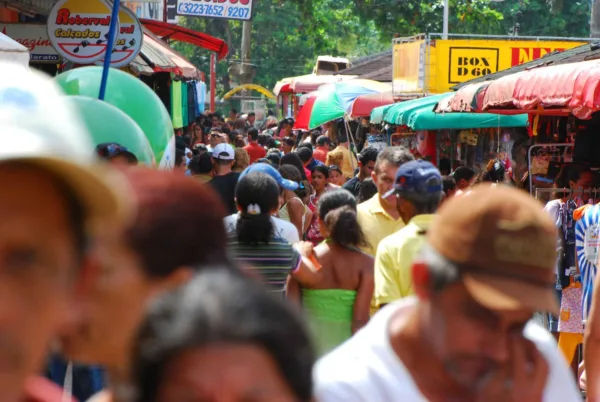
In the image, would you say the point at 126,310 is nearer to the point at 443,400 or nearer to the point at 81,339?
the point at 81,339

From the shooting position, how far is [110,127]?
4734 mm

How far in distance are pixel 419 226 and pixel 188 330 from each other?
3858mm

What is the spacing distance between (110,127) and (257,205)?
4.72 feet

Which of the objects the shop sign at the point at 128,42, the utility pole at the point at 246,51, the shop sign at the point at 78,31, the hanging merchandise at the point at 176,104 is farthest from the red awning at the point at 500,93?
the utility pole at the point at 246,51

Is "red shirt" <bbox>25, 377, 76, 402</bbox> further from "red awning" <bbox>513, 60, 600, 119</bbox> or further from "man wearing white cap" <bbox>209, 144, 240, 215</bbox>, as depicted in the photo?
"man wearing white cap" <bbox>209, 144, 240, 215</bbox>

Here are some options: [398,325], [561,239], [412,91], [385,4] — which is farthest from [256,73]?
[398,325]

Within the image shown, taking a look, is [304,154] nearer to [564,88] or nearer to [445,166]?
[445,166]

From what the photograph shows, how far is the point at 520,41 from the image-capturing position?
21188 mm

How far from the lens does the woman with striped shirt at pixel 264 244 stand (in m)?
5.65

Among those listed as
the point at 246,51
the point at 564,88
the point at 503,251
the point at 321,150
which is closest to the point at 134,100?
the point at 564,88

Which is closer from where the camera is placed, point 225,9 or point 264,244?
point 264,244

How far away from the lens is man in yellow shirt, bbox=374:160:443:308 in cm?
526

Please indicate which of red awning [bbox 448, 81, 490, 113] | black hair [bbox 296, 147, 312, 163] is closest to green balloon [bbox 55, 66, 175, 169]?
red awning [bbox 448, 81, 490, 113]

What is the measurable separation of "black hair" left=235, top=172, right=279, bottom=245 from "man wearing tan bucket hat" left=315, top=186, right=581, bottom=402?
3267 mm
